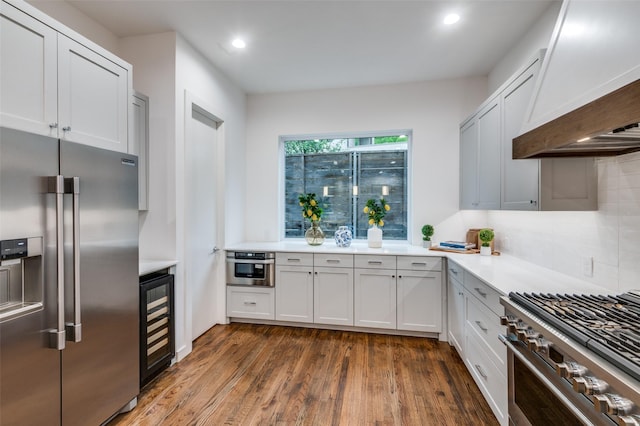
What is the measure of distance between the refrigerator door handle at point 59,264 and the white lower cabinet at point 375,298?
244 cm

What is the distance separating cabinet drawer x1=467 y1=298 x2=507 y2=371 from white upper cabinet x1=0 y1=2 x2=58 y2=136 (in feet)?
9.28

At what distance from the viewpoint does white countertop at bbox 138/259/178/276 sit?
2136 millimetres

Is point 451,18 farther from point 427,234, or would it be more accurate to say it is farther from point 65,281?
point 65,281

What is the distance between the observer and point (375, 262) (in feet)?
10.4

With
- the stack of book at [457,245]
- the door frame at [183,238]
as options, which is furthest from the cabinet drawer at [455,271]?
the door frame at [183,238]

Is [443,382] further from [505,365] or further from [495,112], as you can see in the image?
[495,112]

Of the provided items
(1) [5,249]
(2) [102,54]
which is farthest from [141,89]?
(1) [5,249]

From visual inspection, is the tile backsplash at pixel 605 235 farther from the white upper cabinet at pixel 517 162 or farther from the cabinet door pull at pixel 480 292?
the cabinet door pull at pixel 480 292

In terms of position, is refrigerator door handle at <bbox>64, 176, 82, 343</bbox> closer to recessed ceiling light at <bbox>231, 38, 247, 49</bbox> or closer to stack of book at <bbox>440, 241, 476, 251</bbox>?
recessed ceiling light at <bbox>231, 38, 247, 49</bbox>

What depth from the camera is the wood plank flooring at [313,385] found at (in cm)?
190

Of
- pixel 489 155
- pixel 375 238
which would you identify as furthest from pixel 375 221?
pixel 489 155

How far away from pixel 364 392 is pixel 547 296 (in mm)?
1427

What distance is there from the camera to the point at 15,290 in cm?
136

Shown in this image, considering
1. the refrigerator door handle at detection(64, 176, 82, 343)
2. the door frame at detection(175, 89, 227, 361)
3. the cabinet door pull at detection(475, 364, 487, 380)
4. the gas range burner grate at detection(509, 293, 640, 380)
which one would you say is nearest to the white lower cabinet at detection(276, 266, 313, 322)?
the door frame at detection(175, 89, 227, 361)
